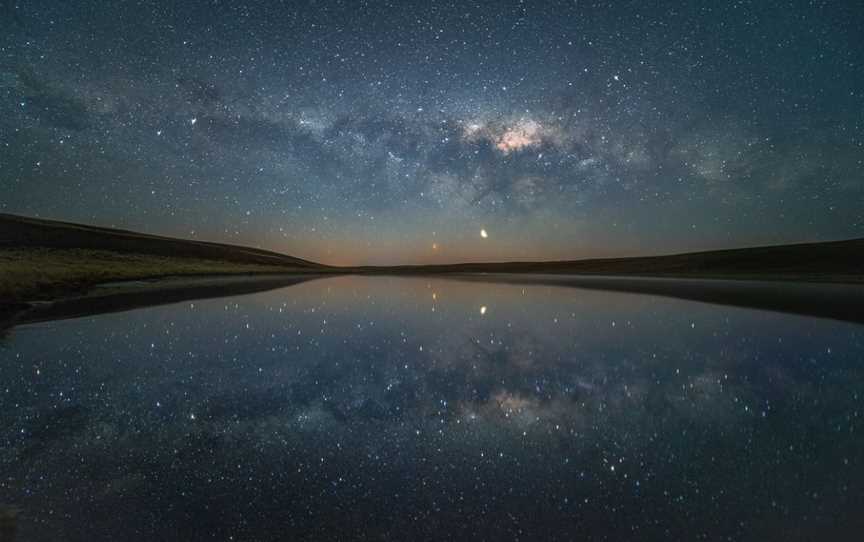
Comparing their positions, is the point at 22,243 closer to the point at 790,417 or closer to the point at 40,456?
the point at 40,456

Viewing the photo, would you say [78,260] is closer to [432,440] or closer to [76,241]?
[76,241]

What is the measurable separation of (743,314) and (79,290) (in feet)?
144

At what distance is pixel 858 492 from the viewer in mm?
5242

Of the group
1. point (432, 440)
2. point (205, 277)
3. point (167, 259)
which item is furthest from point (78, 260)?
point (432, 440)

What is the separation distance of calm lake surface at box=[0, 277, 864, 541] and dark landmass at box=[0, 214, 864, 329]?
11.9m

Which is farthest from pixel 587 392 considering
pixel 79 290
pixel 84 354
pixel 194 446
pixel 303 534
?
pixel 79 290

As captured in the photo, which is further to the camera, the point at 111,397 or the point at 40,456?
the point at 111,397

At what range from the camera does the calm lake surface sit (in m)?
4.81

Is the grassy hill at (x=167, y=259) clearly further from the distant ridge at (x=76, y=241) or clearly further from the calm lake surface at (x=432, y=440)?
the calm lake surface at (x=432, y=440)

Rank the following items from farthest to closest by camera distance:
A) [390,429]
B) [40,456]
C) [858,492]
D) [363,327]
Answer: [363,327] < [390,429] < [40,456] < [858,492]

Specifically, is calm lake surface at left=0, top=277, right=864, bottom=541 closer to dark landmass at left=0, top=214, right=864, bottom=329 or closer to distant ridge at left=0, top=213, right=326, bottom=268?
dark landmass at left=0, top=214, right=864, bottom=329

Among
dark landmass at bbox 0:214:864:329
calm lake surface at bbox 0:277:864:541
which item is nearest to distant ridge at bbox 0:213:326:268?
dark landmass at bbox 0:214:864:329

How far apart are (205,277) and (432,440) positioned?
73.8 m

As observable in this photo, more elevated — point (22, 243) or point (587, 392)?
point (22, 243)
